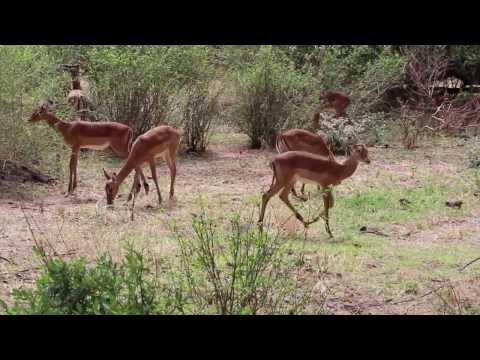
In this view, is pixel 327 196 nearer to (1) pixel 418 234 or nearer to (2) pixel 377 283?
(1) pixel 418 234

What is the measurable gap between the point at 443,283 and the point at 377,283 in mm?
547

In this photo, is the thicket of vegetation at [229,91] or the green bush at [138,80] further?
the green bush at [138,80]

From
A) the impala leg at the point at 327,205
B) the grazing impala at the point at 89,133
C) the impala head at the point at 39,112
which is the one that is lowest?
the impala leg at the point at 327,205

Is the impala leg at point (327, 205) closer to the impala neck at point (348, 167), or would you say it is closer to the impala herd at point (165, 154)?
the impala herd at point (165, 154)

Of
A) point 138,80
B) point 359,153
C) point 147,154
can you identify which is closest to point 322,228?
point 359,153

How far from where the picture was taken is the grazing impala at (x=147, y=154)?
9.26 meters

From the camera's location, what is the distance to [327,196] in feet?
26.0

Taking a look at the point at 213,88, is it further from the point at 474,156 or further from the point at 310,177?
the point at 310,177

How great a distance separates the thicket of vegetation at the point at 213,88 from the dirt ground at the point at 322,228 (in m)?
0.85

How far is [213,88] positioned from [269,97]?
1.66 metres

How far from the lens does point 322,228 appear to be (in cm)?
832

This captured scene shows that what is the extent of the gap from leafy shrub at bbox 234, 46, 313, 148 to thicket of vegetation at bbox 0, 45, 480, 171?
2 centimetres

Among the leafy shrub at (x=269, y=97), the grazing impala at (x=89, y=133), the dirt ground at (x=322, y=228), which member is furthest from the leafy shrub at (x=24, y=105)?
the leafy shrub at (x=269, y=97)
